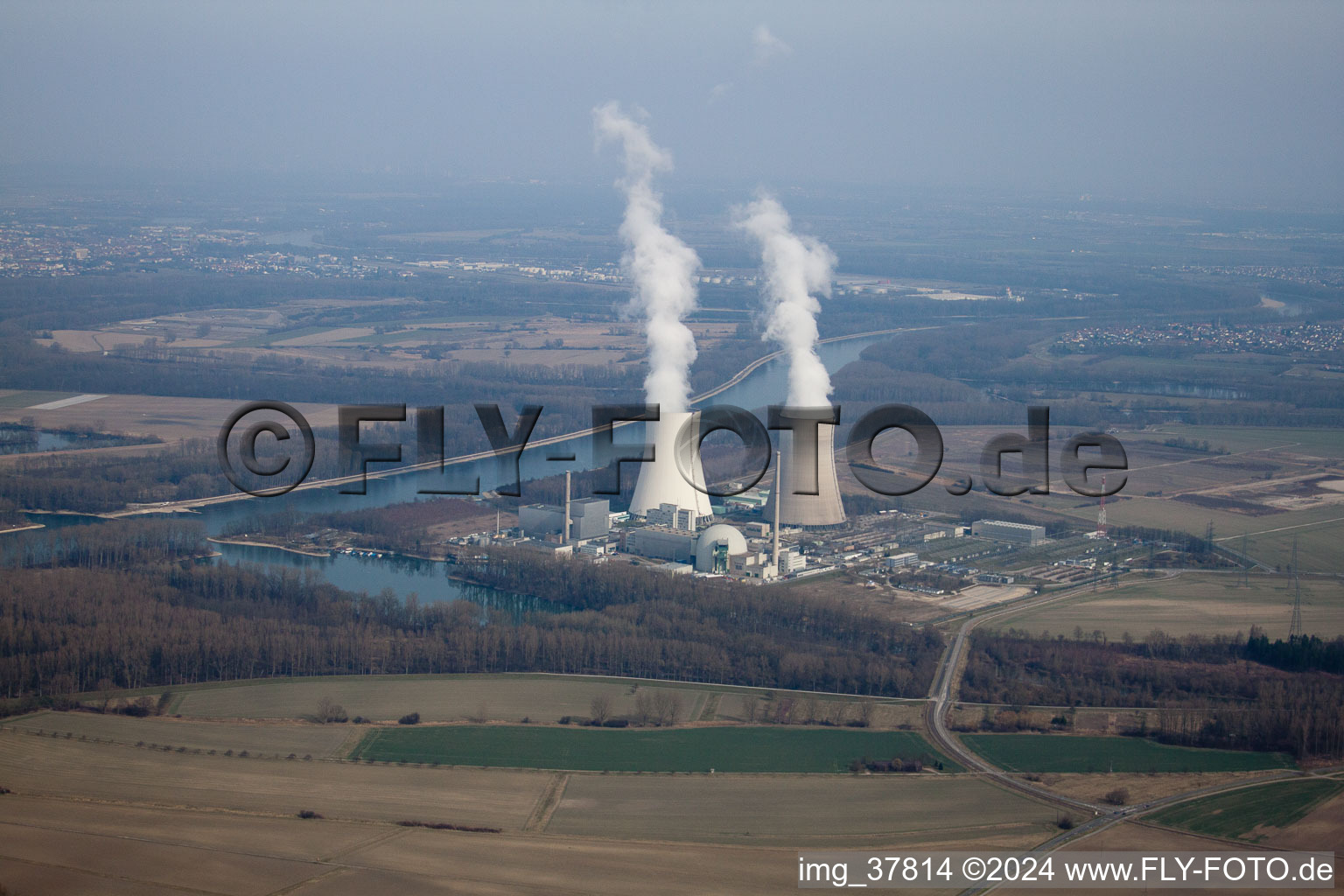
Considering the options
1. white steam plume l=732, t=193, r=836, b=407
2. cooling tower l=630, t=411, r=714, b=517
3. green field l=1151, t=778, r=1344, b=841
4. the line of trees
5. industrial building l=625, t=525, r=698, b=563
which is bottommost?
green field l=1151, t=778, r=1344, b=841

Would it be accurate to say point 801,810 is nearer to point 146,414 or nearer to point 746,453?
point 746,453

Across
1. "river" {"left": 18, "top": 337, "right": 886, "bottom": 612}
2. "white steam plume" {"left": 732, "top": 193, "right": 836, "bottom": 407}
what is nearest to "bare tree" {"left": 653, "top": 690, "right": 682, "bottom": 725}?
"river" {"left": 18, "top": 337, "right": 886, "bottom": 612}

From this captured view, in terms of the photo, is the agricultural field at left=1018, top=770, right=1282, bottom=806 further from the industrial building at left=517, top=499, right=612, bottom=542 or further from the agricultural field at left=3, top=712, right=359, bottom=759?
the industrial building at left=517, top=499, right=612, bottom=542

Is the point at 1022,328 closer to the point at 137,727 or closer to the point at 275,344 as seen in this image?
the point at 275,344

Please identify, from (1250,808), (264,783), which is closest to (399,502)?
(264,783)

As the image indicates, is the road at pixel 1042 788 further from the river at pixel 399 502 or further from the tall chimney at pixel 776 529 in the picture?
the river at pixel 399 502
